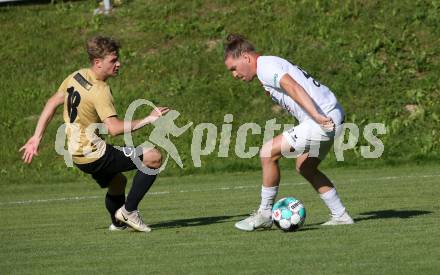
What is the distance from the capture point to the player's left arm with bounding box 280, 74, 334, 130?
991 cm

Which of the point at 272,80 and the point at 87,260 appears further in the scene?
the point at 272,80

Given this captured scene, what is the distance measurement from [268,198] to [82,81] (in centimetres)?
222

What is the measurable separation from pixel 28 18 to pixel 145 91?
4824mm

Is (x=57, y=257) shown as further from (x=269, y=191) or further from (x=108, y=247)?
(x=269, y=191)

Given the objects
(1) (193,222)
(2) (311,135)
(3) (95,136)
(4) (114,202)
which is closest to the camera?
(2) (311,135)

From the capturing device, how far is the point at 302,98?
9977 mm

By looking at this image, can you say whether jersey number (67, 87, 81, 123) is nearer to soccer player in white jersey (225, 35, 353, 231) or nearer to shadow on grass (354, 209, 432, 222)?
soccer player in white jersey (225, 35, 353, 231)

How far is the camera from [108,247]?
973cm

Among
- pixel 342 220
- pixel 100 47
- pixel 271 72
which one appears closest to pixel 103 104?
pixel 100 47

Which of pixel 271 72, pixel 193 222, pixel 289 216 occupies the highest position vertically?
pixel 271 72

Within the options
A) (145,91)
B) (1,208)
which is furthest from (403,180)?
(145,91)

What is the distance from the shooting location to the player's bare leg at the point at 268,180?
10.4 m

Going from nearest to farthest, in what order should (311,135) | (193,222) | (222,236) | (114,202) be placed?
1. (222,236)
2. (311,135)
3. (114,202)
4. (193,222)

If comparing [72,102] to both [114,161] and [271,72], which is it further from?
[271,72]
